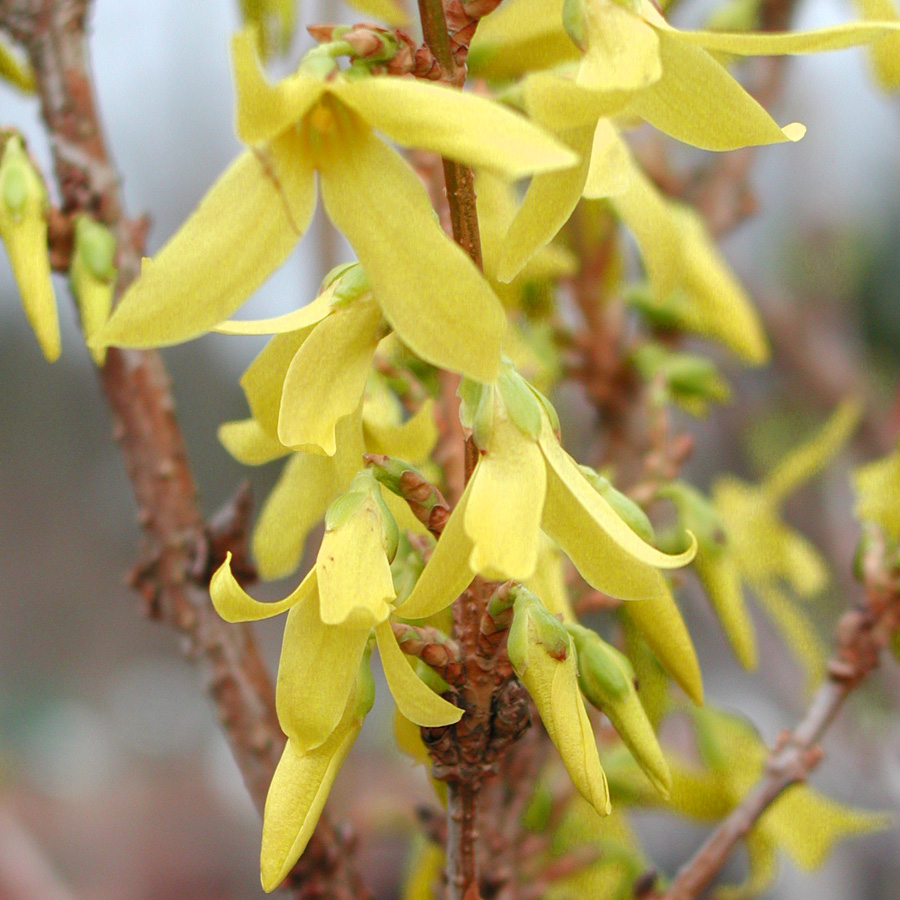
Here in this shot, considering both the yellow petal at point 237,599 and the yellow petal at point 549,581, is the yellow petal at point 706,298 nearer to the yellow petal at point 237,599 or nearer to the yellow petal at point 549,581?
the yellow petal at point 549,581

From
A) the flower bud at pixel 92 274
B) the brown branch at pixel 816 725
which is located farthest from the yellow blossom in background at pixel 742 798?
the flower bud at pixel 92 274

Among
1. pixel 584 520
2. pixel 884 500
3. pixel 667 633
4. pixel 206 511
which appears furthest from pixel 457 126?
pixel 206 511

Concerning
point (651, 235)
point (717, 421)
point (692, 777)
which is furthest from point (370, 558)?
point (717, 421)

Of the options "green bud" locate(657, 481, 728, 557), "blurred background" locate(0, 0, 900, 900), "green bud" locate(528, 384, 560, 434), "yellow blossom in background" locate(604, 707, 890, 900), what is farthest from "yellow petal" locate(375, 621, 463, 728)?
"blurred background" locate(0, 0, 900, 900)

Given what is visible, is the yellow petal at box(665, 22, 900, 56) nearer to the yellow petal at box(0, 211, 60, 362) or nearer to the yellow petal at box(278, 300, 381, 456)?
the yellow petal at box(278, 300, 381, 456)

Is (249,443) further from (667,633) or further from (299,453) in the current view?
(667,633)
